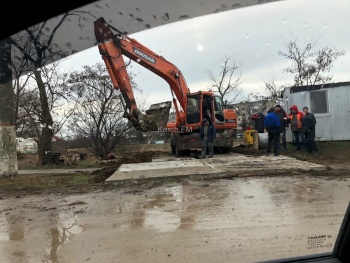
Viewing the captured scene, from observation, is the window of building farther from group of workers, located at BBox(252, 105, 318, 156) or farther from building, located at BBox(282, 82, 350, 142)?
group of workers, located at BBox(252, 105, 318, 156)

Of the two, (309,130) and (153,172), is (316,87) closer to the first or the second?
(309,130)

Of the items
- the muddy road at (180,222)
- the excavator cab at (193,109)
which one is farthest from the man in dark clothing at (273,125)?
the muddy road at (180,222)

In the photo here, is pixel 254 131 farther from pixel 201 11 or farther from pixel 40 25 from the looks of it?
pixel 40 25

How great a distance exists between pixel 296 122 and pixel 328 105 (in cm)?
293

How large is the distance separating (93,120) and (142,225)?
1.58m

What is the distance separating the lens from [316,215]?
18.3ft

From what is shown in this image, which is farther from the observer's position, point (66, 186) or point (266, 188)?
point (66, 186)

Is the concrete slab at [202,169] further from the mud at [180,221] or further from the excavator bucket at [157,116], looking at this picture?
the excavator bucket at [157,116]

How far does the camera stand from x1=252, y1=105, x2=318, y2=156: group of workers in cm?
1316

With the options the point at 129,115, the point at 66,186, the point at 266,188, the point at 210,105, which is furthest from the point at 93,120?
the point at 210,105

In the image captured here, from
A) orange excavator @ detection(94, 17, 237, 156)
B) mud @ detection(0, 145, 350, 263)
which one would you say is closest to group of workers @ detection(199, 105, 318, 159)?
mud @ detection(0, 145, 350, 263)

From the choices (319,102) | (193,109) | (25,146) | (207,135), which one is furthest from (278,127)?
(25,146)

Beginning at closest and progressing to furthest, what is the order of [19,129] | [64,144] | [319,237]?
[319,237] < [64,144] < [19,129]

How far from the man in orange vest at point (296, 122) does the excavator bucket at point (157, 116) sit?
8.93m
